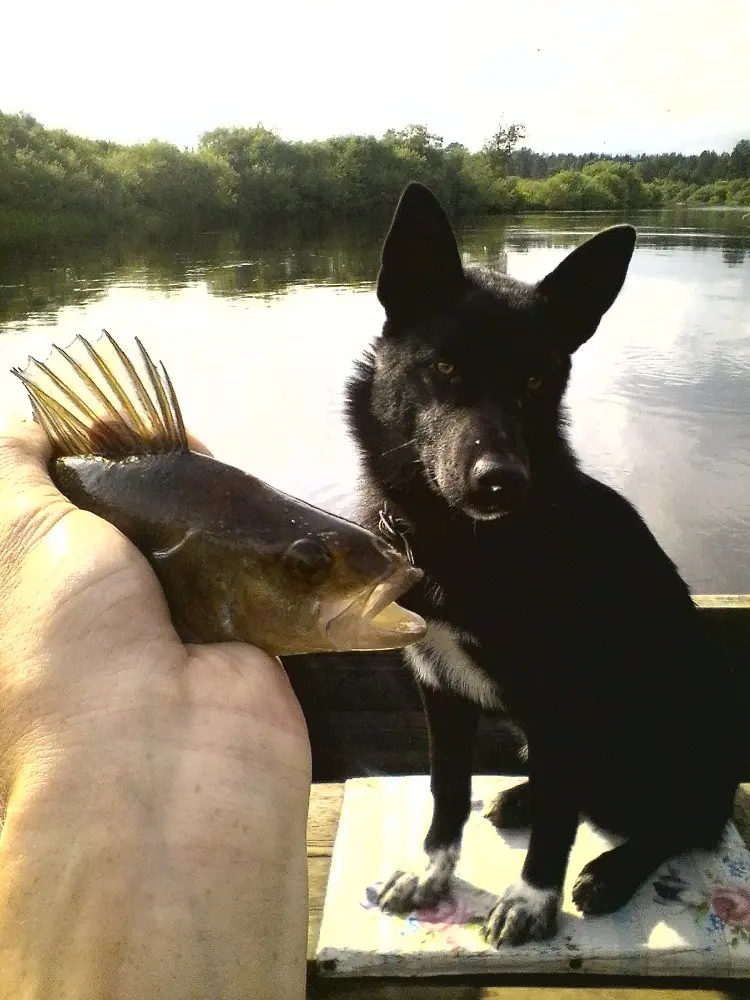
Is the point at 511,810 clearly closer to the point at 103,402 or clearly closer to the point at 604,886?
the point at 604,886

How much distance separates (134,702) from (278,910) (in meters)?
0.35

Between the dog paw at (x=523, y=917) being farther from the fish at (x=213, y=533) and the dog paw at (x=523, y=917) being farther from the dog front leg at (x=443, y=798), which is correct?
the fish at (x=213, y=533)

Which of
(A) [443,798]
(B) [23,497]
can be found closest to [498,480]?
(B) [23,497]

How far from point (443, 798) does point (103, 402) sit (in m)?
1.59

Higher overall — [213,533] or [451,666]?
[213,533]

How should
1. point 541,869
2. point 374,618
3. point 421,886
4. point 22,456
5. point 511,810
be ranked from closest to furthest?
point 374,618, point 22,456, point 541,869, point 421,886, point 511,810

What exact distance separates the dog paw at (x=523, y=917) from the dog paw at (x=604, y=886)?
4.7 inches

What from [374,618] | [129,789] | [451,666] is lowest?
[451,666]

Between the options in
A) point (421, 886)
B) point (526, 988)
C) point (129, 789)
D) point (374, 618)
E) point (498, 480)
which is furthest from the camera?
point (421, 886)

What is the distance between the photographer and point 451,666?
6.49 feet

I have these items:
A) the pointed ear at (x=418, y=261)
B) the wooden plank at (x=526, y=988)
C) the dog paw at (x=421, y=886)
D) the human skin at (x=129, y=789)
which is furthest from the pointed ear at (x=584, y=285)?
the wooden plank at (x=526, y=988)

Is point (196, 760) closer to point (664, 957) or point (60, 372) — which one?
point (60, 372)

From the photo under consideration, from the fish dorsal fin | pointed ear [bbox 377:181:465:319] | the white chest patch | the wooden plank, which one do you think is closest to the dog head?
pointed ear [bbox 377:181:465:319]

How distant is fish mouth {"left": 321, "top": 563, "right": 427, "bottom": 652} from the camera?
106cm
